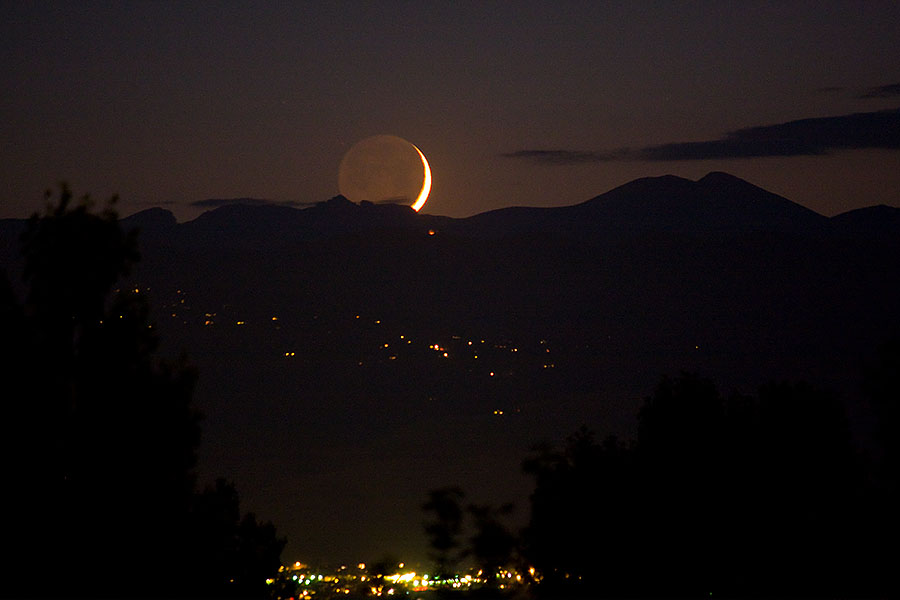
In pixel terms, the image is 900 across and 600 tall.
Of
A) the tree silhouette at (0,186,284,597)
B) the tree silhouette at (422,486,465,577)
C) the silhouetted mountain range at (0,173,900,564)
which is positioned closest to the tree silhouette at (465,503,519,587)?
the tree silhouette at (422,486,465,577)

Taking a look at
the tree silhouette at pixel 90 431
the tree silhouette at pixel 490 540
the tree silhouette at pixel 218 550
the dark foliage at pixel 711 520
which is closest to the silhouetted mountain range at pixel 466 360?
the tree silhouette at pixel 218 550

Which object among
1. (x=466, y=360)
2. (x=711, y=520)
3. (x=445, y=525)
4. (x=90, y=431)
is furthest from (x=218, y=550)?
(x=466, y=360)

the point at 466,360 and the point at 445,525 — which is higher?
the point at 466,360

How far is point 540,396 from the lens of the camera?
146 meters

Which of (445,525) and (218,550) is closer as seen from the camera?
(445,525)

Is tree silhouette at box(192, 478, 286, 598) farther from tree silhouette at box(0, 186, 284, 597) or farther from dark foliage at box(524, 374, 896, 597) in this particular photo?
dark foliage at box(524, 374, 896, 597)

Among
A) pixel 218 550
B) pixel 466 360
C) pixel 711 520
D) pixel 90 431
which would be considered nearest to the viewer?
pixel 90 431

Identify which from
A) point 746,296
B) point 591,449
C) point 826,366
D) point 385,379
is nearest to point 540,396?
point 385,379

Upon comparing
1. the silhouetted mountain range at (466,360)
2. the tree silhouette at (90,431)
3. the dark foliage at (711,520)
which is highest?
the silhouetted mountain range at (466,360)

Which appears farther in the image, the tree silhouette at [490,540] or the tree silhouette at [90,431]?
the tree silhouette at [90,431]

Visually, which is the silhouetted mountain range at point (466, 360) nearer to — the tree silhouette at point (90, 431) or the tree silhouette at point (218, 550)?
the tree silhouette at point (218, 550)

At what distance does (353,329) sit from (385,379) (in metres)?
28.1

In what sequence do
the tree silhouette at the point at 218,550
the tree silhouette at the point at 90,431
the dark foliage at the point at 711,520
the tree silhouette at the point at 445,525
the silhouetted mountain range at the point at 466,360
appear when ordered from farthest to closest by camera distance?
the silhouetted mountain range at the point at 466,360
the dark foliage at the point at 711,520
the tree silhouette at the point at 218,550
the tree silhouette at the point at 90,431
the tree silhouette at the point at 445,525

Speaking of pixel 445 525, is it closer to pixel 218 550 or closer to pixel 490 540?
pixel 490 540
